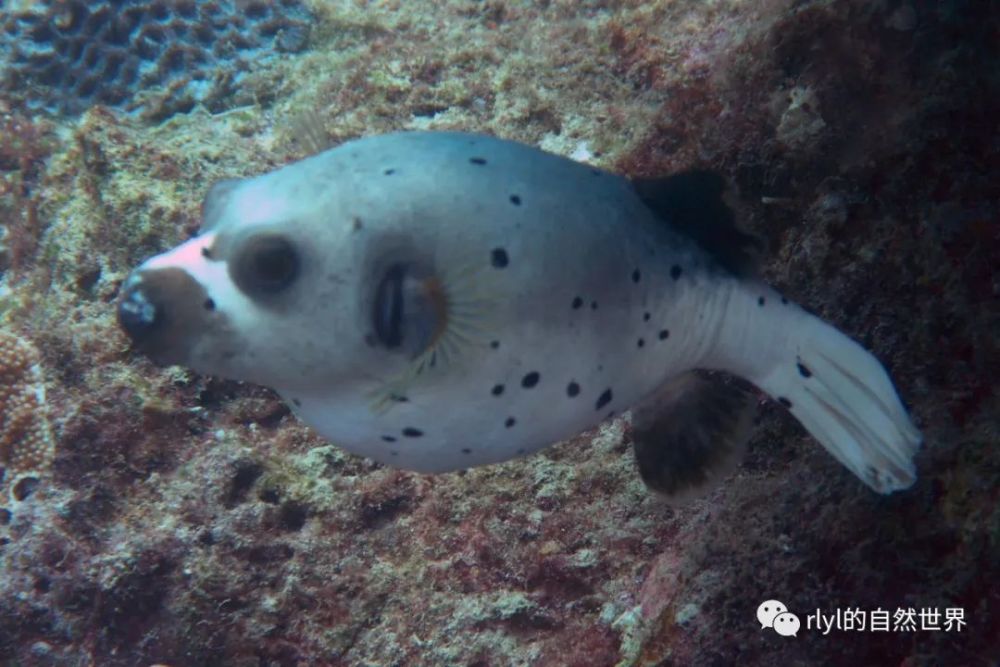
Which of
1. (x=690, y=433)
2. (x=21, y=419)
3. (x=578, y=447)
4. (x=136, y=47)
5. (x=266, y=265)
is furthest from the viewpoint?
(x=136, y=47)

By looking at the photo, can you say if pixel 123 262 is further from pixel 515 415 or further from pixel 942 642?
pixel 942 642

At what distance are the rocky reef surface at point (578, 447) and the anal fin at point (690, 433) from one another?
1.32 feet

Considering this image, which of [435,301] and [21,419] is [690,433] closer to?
[435,301]

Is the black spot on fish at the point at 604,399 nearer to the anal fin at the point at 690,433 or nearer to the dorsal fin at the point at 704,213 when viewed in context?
the anal fin at the point at 690,433

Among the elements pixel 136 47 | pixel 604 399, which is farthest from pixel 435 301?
pixel 136 47

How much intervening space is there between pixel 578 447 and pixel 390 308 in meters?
1.86

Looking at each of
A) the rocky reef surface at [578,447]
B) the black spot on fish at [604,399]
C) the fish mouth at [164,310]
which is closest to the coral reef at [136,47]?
the rocky reef surface at [578,447]

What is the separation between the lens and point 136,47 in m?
7.96

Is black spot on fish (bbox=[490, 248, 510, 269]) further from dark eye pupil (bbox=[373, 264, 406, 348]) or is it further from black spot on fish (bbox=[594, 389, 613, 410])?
black spot on fish (bbox=[594, 389, 613, 410])

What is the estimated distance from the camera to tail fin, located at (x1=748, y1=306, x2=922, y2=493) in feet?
7.34

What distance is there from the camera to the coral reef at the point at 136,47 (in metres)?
7.32

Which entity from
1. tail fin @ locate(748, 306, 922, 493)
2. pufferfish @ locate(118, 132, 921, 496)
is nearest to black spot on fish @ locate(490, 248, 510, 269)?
pufferfish @ locate(118, 132, 921, 496)

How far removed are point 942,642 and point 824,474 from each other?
2.20ft

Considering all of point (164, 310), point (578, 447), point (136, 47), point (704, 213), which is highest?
point (136, 47)
